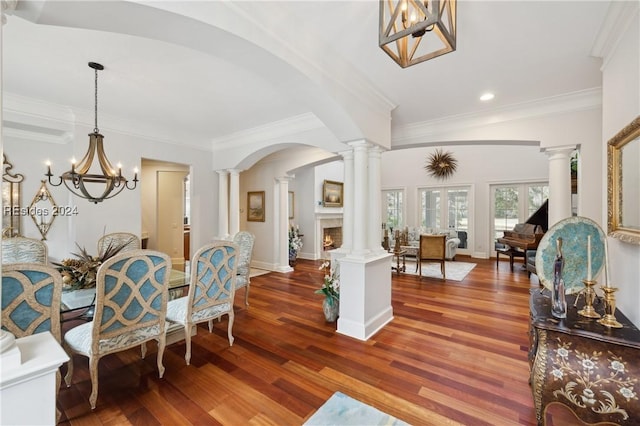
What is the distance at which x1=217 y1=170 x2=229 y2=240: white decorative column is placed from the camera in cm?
524

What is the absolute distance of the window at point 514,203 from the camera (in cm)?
714

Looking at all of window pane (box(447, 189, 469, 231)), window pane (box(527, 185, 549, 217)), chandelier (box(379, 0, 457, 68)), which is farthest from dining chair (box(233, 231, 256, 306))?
window pane (box(527, 185, 549, 217))

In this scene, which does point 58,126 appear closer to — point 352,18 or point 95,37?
point 95,37

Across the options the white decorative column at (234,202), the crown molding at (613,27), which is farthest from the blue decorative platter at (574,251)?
the white decorative column at (234,202)

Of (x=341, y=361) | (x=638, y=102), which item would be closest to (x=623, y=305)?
(x=638, y=102)

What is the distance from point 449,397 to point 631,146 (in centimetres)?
195

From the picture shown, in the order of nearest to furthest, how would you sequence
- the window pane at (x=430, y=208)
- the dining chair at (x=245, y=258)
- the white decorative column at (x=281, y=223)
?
1. the dining chair at (x=245, y=258)
2. the white decorative column at (x=281, y=223)
3. the window pane at (x=430, y=208)

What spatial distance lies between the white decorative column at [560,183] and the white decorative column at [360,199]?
2.21 metres

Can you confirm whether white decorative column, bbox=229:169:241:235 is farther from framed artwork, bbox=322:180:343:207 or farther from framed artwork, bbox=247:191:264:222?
framed artwork, bbox=322:180:343:207

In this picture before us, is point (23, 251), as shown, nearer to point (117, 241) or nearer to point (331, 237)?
point (117, 241)

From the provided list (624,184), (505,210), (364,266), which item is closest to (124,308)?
(364,266)

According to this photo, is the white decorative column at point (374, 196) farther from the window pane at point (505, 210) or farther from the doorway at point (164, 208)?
the window pane at point (505, 210)

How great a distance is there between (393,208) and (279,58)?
308 inches

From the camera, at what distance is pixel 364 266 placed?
295cm
